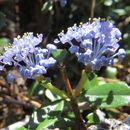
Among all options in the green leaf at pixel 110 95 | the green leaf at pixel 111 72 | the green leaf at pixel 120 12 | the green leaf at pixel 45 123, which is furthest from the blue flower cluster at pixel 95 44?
the green leaf at pixel 120 12

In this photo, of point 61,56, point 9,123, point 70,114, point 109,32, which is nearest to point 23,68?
point 61,56

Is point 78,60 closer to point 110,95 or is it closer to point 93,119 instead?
point 110,95

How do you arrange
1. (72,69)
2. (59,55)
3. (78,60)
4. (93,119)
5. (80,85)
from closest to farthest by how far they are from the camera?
(78,60)
(80,85)
(59,55)
(93,119)
(72,69)

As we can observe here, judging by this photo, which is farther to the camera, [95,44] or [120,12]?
[120,12]

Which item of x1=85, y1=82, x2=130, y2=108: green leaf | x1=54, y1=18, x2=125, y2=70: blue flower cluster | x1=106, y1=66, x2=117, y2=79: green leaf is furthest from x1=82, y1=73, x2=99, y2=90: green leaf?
x1=106, y1=66, x2=117, y2=79: green leaf

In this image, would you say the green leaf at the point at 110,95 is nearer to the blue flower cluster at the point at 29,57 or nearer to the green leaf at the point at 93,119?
the green leaf at the point at 93,119

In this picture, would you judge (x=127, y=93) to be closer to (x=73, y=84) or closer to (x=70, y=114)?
(x=70, y=114)

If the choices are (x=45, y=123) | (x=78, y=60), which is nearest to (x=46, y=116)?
(x=45, y=123)
